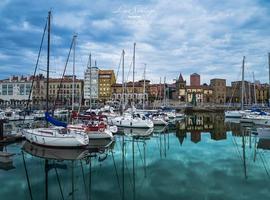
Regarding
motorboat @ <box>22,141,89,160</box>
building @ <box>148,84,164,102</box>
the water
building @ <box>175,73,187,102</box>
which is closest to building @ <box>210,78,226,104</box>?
building @ <box>175,73,187,102</box>

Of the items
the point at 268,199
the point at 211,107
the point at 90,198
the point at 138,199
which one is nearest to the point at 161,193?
the point at 138,199

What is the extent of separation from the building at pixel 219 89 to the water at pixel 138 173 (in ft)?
392

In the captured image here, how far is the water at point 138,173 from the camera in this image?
1348cm

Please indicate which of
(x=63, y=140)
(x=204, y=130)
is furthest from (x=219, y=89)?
(x=63, y=140)

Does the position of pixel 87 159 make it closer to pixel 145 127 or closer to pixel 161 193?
pixel 161 193

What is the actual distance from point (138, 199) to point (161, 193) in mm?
1396

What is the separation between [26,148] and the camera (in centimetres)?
2427

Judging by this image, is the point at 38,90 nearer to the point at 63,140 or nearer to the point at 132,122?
the point at 132,122

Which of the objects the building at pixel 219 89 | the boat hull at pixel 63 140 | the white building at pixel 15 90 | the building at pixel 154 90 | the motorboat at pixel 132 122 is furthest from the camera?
the building at pixel 219 89

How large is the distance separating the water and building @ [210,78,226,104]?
392 ft

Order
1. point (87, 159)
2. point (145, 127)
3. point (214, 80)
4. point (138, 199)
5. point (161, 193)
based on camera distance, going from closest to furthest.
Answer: point (138, 199) < point (161, 193) < point (87, 159) < point (145, 127) < point (214, 80)

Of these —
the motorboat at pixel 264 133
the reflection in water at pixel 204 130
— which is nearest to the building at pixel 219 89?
the reflection in water at pixel 204 130

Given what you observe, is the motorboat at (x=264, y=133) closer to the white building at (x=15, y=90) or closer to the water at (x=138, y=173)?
the water at (x=138, y=173)

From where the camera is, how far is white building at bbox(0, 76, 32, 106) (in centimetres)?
11850
